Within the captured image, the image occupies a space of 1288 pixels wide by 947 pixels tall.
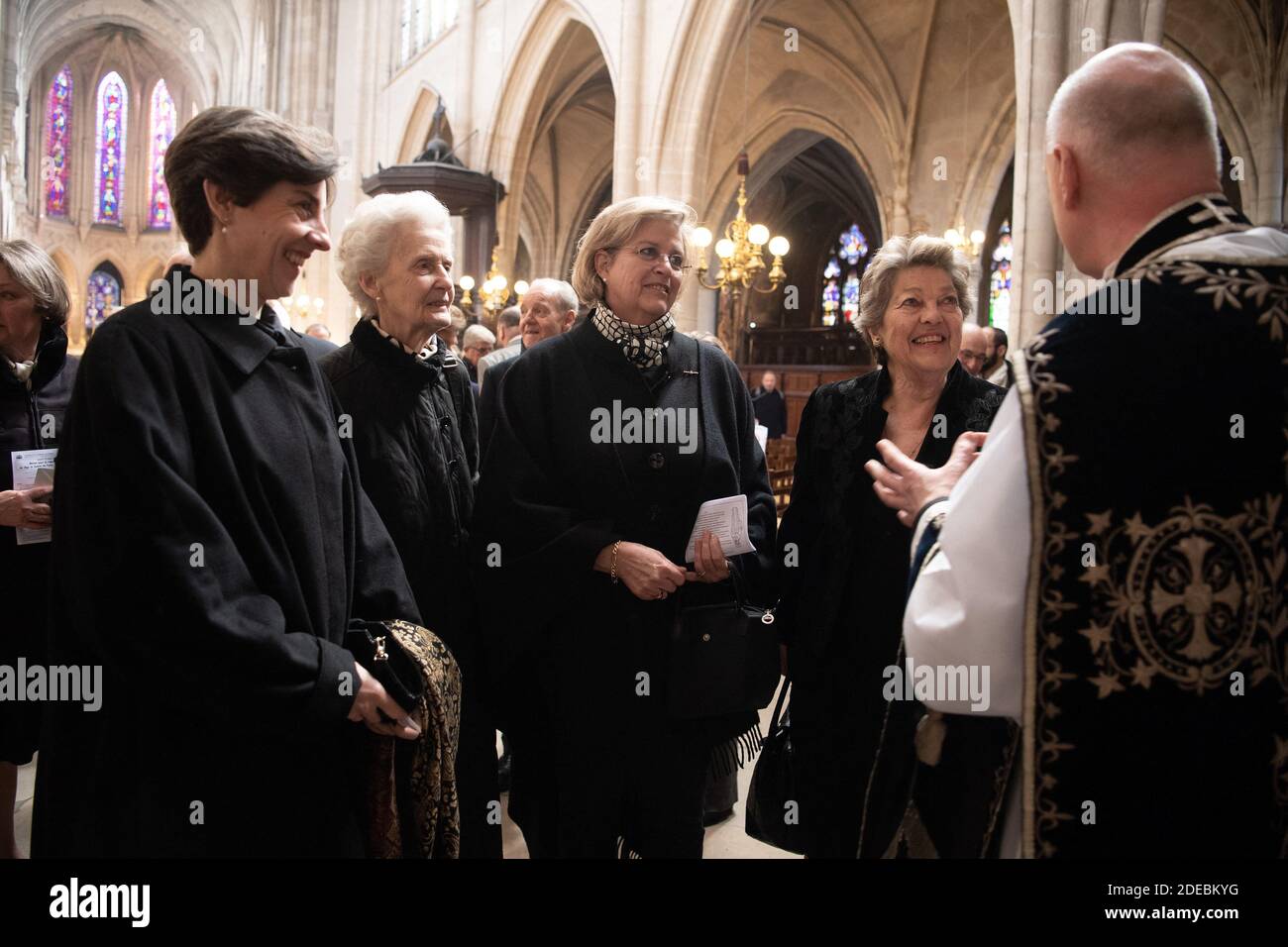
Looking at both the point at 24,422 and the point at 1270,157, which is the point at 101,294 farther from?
the point at 24,422

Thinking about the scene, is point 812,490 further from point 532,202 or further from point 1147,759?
point 532,202

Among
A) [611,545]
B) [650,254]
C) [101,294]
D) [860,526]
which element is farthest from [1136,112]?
[101,294]

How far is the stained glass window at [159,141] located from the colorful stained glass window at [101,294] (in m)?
2.58

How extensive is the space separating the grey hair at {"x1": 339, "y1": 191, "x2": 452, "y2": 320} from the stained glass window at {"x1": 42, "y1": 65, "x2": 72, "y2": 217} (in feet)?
124

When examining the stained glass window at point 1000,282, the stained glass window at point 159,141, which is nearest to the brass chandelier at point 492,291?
the stained glass window at point 1000,282

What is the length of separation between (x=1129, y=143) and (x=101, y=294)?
39.1m

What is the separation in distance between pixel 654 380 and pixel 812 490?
1.51 ft

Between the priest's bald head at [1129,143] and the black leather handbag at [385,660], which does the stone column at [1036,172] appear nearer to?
the priest's bald head at [1129,143]

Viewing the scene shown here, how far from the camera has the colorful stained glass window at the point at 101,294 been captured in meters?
33.6

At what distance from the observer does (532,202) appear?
23.7 metres

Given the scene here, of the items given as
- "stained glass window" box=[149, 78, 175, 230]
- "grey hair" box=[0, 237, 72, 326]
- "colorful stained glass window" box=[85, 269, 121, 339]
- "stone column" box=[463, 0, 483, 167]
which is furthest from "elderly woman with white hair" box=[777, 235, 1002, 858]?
"stained glass window" box=[149, 78, 175, 230]

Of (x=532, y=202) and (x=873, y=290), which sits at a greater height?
(x=532, y=202)

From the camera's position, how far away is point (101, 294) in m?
34.3

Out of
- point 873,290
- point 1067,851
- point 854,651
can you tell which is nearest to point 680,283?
point 873,290
